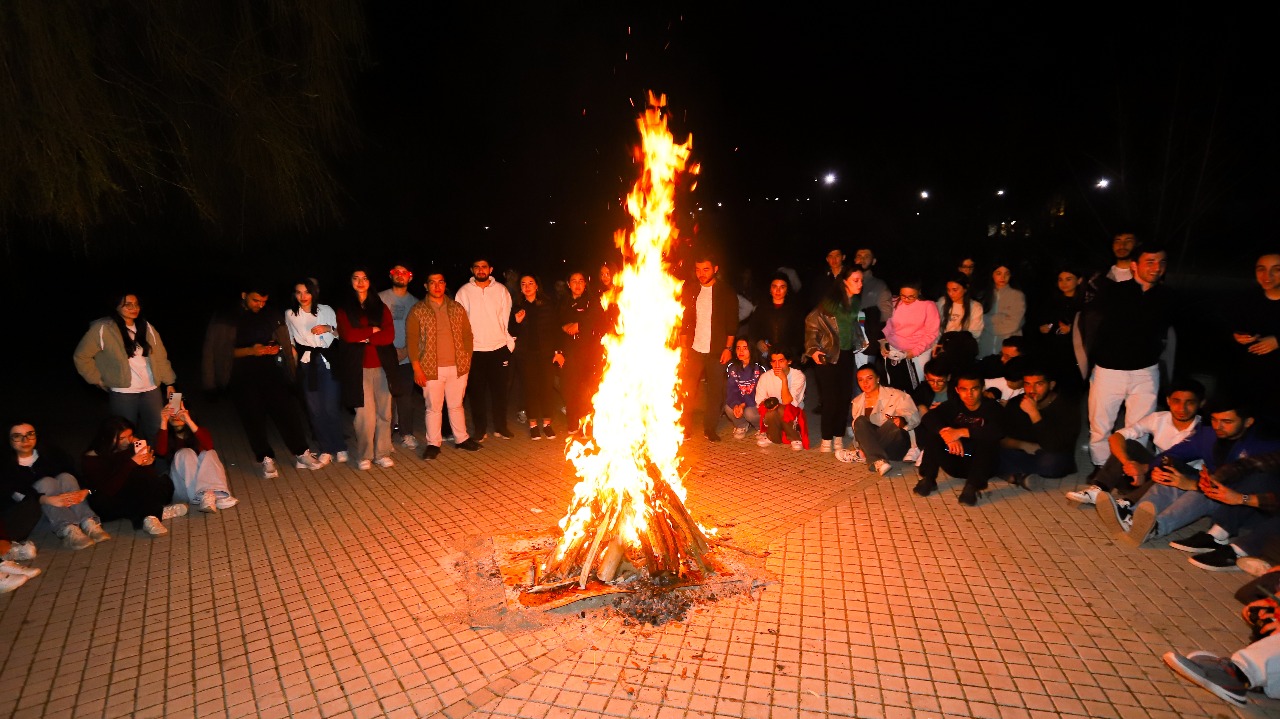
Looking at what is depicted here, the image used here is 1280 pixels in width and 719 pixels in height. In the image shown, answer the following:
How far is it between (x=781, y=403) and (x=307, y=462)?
214 inches

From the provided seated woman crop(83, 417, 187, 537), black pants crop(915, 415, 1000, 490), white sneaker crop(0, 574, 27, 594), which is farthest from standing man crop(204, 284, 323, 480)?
black pants crop(915, 415, 1000, 490)

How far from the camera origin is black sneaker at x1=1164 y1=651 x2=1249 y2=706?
3736mm

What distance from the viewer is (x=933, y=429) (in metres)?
6.89

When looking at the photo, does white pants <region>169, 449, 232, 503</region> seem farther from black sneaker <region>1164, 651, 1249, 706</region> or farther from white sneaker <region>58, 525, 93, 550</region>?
black sneaker <region>1164, 651, 1249, 706</region>

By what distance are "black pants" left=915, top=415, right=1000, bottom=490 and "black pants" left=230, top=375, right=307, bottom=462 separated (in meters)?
6.66

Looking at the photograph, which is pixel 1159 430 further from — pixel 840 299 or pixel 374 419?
pixel 374 419

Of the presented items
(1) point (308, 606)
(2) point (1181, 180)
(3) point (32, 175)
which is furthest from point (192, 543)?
(2) point (1181, 180)

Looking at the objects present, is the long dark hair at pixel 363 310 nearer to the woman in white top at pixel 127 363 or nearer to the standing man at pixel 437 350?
the standing man at pixel 437 350

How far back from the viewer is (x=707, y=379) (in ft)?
28.2

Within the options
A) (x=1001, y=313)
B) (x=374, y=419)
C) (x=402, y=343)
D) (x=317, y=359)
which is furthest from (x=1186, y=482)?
(x=317, y=359)

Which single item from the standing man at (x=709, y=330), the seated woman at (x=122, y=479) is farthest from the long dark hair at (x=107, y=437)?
the standing man at (x=709, y=330)

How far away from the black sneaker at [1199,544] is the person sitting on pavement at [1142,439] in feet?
1.73

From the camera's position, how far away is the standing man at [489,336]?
8.31 metres

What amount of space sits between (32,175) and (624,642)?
234 inches
